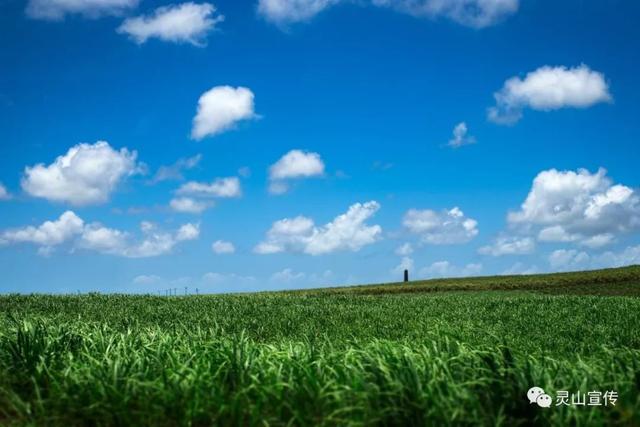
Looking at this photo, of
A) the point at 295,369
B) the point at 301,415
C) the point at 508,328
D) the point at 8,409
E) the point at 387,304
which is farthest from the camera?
the point at 387,304

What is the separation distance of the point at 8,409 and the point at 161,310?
15.3 m

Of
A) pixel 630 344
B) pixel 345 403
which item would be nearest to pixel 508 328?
pixel 630 344

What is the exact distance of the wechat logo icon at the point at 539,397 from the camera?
5.64 m

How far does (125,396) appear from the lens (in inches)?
231

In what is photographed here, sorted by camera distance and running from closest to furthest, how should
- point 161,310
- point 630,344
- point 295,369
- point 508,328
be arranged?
point 295,369, point 630,344, point 508,328, point 161,310

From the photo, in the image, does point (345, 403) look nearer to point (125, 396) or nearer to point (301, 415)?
point (301, 415)

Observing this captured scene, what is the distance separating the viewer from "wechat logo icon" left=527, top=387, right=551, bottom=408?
5.64 metres

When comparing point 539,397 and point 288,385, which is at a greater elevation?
point 288,385

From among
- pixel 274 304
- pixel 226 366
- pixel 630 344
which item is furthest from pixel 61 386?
pixel 274 304

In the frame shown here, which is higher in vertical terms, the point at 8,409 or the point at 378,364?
the point at 378,364

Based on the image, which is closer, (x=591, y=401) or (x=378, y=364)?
(x=591, y=401)

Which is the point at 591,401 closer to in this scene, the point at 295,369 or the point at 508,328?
the point at 295,369

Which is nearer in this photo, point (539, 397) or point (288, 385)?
point (539, 397)

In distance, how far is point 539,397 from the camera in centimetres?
571
